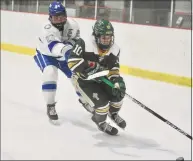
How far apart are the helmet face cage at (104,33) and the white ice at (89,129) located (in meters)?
0.60

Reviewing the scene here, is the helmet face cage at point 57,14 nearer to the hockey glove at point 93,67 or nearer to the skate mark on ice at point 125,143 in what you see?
the hockey glove at point 93,67

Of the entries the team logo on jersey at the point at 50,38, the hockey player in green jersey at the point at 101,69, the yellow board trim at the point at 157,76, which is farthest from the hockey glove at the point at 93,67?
the yellow board trim at the point at 157,76

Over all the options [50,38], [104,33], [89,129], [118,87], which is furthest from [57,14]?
[89,129]

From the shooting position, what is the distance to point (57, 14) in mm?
2066

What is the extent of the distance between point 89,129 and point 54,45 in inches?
22.4

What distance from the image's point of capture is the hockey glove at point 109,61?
203 centimetres

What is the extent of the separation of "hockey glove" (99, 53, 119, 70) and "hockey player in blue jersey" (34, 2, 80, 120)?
0.25 m

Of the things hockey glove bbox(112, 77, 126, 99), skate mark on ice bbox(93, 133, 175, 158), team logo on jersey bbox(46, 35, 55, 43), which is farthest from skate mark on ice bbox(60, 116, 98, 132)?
team logo on jersey bbox(46, 35, 55, 43)

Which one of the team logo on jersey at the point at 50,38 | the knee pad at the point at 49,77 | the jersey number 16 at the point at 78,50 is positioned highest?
the team logo on jersey at the point at 50,38

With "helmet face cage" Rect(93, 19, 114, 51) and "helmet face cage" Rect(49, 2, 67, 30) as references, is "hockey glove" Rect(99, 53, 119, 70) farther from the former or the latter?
"helmet face cage" Rect(49, 2, 67, 30)

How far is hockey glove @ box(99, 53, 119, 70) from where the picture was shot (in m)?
2.03

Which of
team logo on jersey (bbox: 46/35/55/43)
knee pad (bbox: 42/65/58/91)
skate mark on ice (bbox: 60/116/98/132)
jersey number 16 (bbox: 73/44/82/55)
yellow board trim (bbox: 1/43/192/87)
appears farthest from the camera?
yellow board trim (bbox: 1/43/192/87)

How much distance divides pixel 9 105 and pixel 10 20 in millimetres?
1808

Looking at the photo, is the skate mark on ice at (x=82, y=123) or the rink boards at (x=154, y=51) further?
the rink boards at (x=154, y=51)
